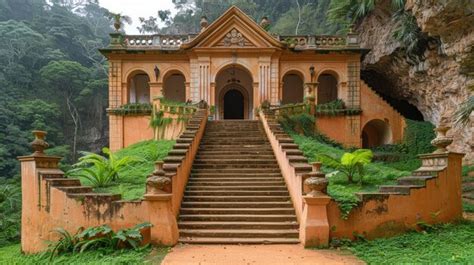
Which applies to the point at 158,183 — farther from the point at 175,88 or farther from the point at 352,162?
the point at 175,88

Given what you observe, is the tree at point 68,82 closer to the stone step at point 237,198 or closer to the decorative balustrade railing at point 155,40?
the decorative balustrade railing at point 155,40

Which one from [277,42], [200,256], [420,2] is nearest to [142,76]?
[277,42]

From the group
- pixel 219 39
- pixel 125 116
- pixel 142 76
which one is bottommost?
pixel 125 116

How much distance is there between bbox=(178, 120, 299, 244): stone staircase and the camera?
690 centimetres

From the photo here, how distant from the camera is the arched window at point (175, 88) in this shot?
2172cm

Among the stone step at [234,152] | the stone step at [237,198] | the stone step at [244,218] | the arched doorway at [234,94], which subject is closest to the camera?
the stone step at [244,218]

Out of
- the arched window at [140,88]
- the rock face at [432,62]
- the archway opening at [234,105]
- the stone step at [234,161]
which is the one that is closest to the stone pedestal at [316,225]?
the stone step at [234,161]

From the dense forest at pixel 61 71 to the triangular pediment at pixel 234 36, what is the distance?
13502 mm

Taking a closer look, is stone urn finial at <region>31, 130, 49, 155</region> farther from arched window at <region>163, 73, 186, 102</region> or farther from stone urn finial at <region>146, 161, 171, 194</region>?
arched window at <region>163, 73, 186, 102</region>

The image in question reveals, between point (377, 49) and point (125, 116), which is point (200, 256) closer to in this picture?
point (125, 116)

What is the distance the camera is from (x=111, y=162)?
30.0 feet

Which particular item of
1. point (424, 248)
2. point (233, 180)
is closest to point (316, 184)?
point (424, 248)

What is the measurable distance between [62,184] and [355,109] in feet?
50.6

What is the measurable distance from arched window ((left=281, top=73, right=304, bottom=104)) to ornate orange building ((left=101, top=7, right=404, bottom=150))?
230 centimetres
